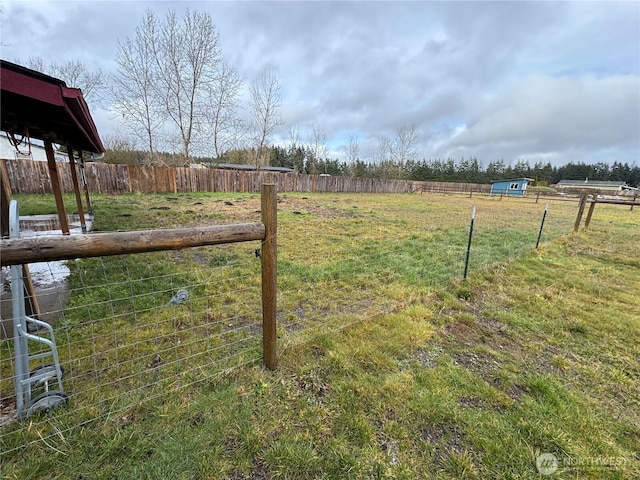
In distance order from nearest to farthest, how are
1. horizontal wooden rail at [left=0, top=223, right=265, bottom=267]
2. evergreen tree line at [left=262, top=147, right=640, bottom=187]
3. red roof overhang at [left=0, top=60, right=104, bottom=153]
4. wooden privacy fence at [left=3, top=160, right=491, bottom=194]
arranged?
horizontal wooden rail at [left=0, top=223, right=265, bottom=267]
red roof overhang at [left=0, top=60, right=104, bottom=153]
wooden privacy fence at [left=3, top=160, right=491, bottom=194]
evergreen tree line at [left=262, top=147, right=640, bottom=187]

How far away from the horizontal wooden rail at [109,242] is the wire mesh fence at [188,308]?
13.7 inches

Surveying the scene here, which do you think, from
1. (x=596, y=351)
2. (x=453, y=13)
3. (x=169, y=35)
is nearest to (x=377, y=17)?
(x=453, y=13)

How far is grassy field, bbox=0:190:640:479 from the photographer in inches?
58.9

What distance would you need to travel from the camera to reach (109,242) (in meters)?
1.34

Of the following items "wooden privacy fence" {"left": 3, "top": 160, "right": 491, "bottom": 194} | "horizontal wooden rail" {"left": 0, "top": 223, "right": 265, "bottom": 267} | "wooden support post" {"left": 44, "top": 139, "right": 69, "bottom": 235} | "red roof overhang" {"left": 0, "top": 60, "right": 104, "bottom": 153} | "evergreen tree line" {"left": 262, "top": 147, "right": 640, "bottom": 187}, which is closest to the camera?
"horizontal wooden rail" {"left": 0, "top": 223, "right": 265, "bottom": 267}

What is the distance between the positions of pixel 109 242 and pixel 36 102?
9.58 feet

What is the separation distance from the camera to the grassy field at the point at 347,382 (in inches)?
58.9

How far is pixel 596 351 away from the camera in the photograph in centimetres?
258

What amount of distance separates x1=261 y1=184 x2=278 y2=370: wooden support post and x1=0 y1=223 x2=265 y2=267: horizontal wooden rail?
12cm

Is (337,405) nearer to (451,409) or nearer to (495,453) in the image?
(451,409)

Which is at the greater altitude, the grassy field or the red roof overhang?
the red roof overhang

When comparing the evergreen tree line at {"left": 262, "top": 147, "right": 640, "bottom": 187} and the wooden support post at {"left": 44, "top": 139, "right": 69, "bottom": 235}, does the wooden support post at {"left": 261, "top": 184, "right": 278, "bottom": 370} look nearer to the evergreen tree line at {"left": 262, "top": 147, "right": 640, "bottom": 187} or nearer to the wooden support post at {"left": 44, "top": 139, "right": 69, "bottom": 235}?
the wooden support post at {"left": 44, "top": 139, "right": 69, "bottom": 235}

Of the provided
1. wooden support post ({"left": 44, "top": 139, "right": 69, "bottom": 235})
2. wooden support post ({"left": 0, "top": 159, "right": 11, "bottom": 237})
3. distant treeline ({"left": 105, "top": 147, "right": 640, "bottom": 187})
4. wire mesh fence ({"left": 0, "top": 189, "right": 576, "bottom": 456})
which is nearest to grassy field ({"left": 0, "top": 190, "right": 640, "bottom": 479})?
wire mesh fence ({"left": 0, "top": 189, "right": 576, "bottom": 456})

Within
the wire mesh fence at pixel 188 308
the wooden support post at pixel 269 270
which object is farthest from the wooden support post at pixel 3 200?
the wooden support post at pixel 269 270
